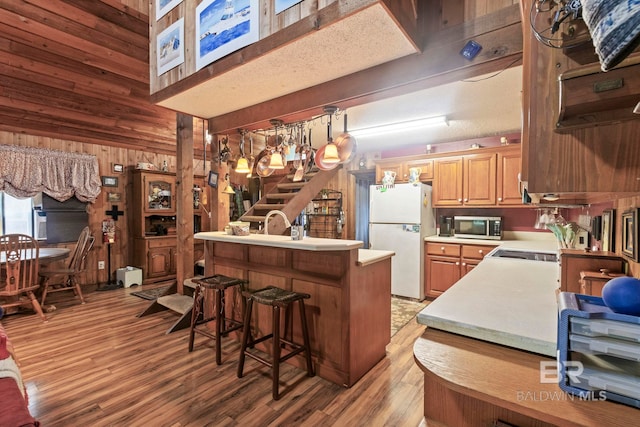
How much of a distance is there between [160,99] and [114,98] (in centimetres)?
210

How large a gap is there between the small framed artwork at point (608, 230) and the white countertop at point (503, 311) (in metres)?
0.34

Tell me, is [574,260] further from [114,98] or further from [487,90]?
[114,98]

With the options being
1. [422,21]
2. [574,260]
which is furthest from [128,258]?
[574,260]

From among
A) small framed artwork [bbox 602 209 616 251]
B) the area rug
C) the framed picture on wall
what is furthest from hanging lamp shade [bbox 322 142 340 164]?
the area rug

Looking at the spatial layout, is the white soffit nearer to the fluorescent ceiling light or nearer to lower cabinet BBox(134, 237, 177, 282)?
the fluorescent ceiling light

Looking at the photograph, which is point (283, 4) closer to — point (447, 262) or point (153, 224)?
point (447, 262)

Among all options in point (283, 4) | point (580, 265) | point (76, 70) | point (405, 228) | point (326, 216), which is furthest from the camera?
point (326, 216)

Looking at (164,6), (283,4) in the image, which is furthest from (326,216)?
Answer: (283,4)

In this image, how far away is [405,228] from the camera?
172 inches

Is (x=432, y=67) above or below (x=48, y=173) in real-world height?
above

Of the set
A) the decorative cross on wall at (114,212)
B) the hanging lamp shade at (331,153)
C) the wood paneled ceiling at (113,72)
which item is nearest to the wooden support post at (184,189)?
the wood paneled ceiling at (113,72)

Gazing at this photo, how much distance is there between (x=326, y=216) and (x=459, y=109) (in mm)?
3333

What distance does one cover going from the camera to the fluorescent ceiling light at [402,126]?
3.62 meters

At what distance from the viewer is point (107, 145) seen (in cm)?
509
